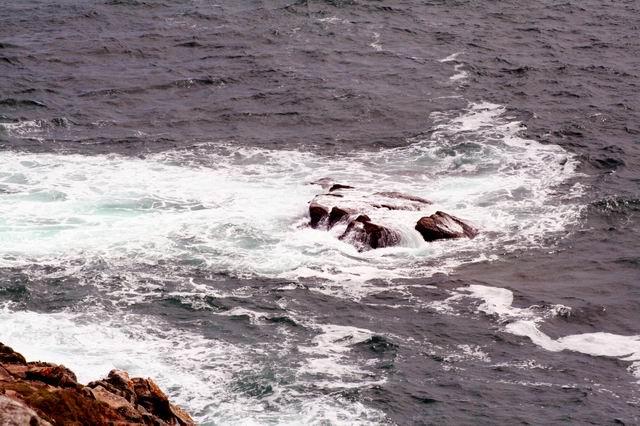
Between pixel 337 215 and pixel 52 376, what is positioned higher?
pixel 52 376

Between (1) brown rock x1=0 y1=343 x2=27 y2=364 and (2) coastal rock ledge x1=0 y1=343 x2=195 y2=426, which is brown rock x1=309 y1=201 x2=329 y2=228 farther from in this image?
(1) brown rock x1=0 y1=343 x2=27 y2=364

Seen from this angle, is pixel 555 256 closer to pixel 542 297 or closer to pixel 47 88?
pixel 542 297

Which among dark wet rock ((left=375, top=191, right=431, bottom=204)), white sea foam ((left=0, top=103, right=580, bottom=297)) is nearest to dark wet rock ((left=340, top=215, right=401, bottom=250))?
white sea foam ((left=0, top=103, right=580, bottom=297))

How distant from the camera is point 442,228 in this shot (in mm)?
46844

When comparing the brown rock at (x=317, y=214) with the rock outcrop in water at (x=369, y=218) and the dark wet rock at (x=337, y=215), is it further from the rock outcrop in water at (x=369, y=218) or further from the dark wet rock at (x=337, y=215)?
the dark wet rock at (x=337, y=215)

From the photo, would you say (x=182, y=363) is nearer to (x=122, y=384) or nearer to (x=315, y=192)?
(x=122, y=384)

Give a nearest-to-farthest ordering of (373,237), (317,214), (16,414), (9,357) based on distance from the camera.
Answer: (16,414) → (9,357) → (373,237) → (317,214)

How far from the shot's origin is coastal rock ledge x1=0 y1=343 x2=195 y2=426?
71.3 ft

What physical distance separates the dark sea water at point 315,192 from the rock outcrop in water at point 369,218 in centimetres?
76

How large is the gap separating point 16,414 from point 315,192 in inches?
1263

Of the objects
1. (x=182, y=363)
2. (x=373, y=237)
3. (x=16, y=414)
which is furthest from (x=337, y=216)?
(x=16, y=414)

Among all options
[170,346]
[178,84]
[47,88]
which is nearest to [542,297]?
[170,346]

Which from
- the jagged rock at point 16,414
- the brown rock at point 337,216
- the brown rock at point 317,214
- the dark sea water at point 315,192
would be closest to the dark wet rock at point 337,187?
the dark sea water at point 315,192

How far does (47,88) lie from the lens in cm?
6500
